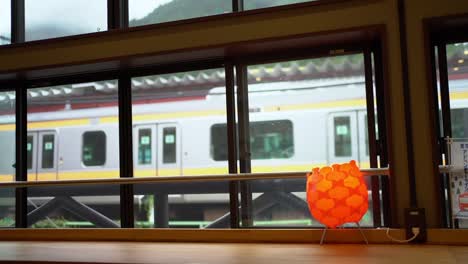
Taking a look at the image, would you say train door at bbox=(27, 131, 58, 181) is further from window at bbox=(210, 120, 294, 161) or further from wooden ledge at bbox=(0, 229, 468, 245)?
window at bbox=(210, 120, 294, 161)

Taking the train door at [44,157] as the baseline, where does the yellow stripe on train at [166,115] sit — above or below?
above

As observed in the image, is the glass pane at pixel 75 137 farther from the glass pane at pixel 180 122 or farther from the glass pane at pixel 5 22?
the glass pane at pixel 5 22

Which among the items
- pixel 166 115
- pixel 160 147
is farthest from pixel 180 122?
pixel 160 147

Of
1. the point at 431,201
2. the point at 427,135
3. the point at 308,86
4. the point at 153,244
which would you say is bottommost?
the point at 153,244

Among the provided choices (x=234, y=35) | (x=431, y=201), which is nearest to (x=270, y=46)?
(x=234, y=35)

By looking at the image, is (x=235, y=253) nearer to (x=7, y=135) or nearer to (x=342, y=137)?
(x=342, y=137)

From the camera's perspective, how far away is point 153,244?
3291 millimetres

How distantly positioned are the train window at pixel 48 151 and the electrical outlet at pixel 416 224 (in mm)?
4666

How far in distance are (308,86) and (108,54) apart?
193 cm

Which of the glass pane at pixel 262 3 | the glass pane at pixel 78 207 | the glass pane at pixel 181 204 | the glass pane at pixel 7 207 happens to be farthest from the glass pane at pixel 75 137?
the glass pane at pixel 262 3

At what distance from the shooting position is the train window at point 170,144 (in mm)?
5852

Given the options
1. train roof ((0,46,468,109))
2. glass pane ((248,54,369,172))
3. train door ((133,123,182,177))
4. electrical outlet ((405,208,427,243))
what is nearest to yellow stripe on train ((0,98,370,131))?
glass pane ((248,54,369,172))

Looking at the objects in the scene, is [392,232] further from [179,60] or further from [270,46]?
[179,60]

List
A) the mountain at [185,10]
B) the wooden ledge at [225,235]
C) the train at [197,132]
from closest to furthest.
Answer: the wooden ledge at [225,235] → the mountain at [185,10] → the train at [197,132]
